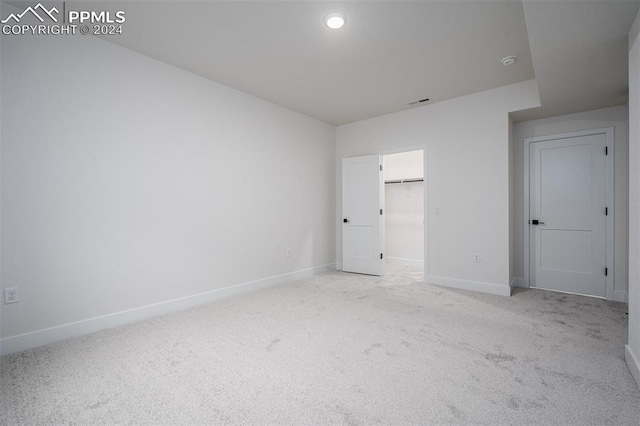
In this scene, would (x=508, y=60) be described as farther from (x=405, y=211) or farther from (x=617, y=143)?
(x=405, y=211)

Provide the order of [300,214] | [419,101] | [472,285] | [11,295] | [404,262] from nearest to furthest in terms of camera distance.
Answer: [11,295], [472,285], [419,101], [300,214], [404,262]

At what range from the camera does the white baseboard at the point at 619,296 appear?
3547 millimetres

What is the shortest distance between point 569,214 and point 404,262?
2.83 meters

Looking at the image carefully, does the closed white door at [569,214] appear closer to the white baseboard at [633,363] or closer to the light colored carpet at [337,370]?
the light colored carpet at [337,370]

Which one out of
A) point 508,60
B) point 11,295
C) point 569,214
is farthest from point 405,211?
point 11,295

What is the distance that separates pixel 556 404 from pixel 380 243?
3.40m

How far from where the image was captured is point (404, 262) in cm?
603

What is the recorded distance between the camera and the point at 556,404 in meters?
1.65

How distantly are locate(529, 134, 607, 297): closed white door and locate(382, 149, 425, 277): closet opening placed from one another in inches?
76.5

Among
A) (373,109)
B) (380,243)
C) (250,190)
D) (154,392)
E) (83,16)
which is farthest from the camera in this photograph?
(380,243)

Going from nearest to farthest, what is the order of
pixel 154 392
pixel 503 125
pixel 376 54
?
1. pixel 154 392
2. pixel 376 54
3. pixel 503 125

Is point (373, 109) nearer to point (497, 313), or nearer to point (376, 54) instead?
point (376, 54)

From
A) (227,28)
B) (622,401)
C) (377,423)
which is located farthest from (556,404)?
(227,28)

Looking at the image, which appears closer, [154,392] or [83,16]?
[154,392]
